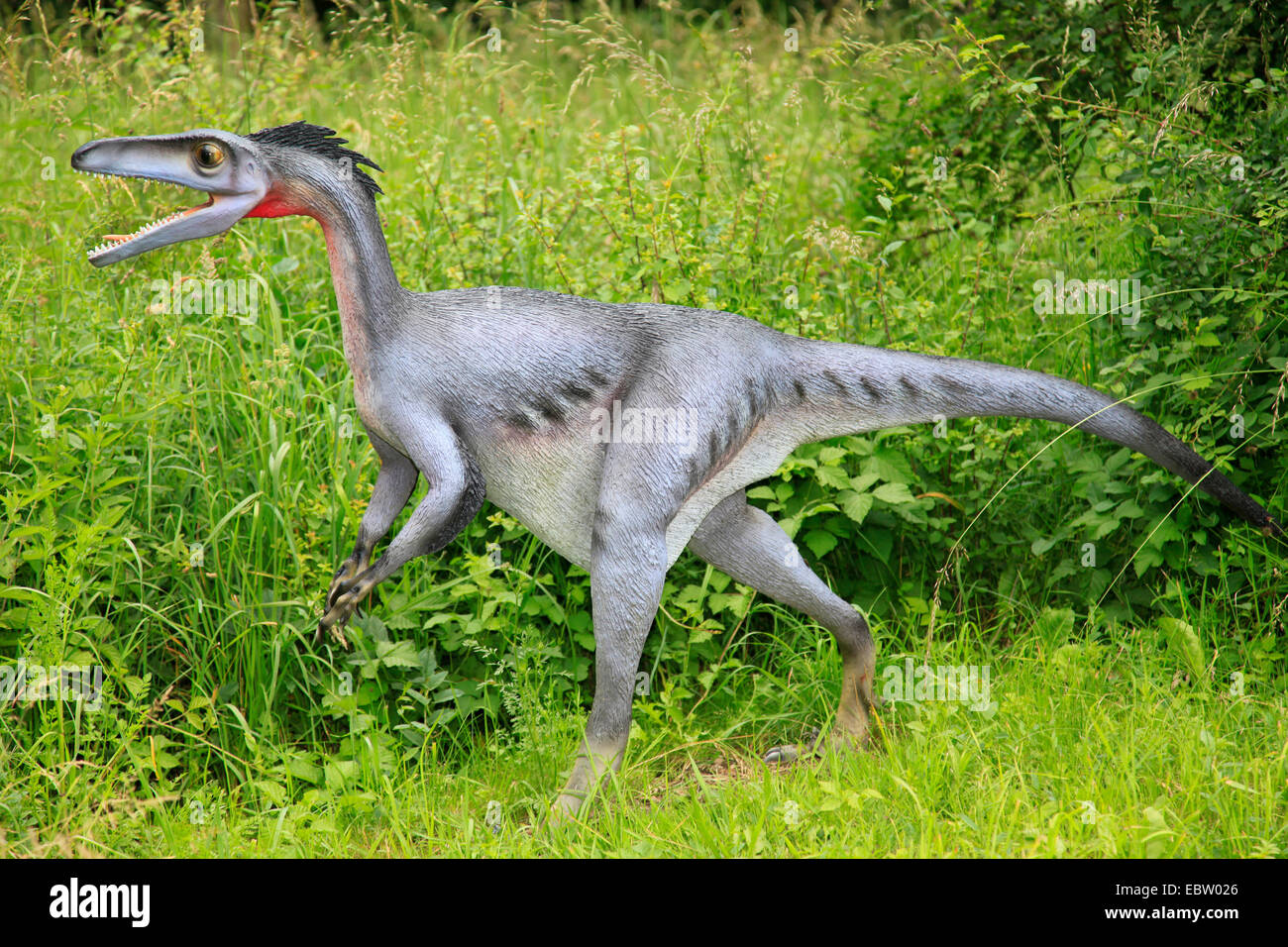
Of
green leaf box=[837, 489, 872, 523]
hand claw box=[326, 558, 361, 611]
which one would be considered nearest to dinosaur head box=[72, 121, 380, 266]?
hand claw box=[326, 558, 361, 611]

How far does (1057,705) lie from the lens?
3.72 metres

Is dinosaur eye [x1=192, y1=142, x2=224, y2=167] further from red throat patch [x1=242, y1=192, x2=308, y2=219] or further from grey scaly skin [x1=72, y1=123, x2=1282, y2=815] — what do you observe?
red throat patch [x1=242, y1=192, x2=308, y2=219]

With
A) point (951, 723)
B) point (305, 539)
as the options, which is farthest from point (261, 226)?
point (951, 723)

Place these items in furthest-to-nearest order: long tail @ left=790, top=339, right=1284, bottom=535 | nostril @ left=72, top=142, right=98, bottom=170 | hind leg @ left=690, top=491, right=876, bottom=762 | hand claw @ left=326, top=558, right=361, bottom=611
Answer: hind leg @ left=690, top=491, right=876, bottom=762 → long tail @ left=790, top=339, right=1284, bottom=535 → hand claw @ left=326, top=558, right=361, bottom=611 → nostril @ left=72, top=142, right=98, bottom=170

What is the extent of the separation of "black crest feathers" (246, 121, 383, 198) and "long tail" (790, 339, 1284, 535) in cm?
124

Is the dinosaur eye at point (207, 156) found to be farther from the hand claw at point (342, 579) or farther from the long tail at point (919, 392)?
the long tail at point (919, 392)

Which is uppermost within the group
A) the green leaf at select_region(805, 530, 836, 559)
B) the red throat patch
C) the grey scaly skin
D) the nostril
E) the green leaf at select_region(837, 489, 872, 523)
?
the nostril

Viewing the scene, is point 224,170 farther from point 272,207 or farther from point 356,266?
point 356,266

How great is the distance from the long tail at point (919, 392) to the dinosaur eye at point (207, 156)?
155 centimetres

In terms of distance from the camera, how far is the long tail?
335 centimetres

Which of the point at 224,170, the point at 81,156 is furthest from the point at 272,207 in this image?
the point at 81,156

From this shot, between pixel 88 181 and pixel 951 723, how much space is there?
384 cm

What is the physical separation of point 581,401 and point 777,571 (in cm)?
81

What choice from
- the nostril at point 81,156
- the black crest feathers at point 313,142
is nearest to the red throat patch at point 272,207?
the black crest feathers at point 313,142
